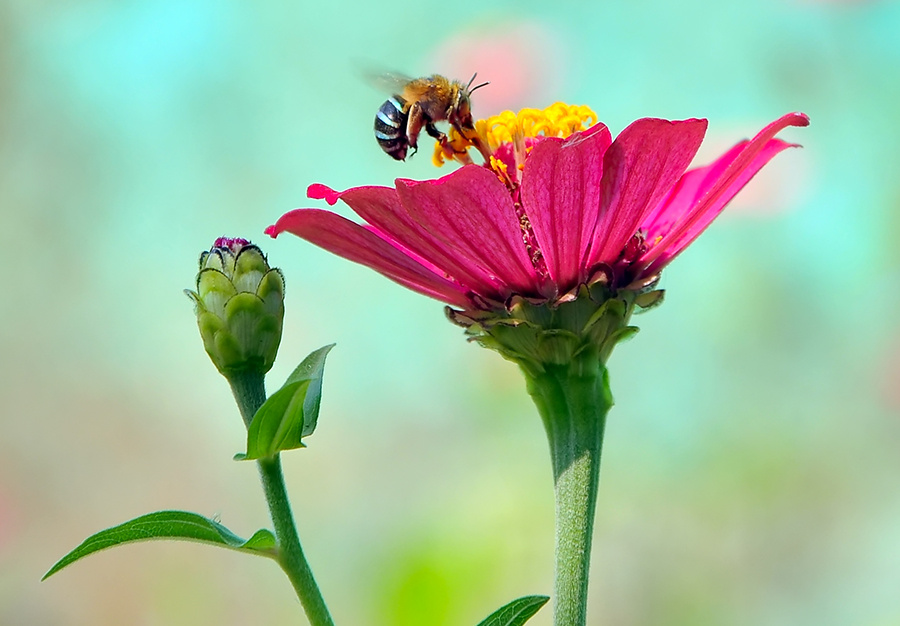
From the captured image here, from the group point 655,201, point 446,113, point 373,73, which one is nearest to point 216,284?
point 655,201

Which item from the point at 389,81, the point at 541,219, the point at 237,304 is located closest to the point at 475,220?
the point at 541,219

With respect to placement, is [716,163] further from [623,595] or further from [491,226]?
[623,595]

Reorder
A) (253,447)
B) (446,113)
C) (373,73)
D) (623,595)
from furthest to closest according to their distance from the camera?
(623,595)
(373,73)
(446,113)
(253,447)

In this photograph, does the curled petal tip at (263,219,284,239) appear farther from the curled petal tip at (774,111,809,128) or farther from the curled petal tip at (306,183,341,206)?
the curled petal tip at (774,111,809,128)

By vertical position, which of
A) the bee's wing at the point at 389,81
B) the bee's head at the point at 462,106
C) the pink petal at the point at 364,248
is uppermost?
the bee's wing at the point at 389,81

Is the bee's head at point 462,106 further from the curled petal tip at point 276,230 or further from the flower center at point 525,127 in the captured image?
the curled petal tip at point 276,230

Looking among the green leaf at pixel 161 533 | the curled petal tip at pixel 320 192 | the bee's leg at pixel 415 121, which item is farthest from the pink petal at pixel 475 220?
the bee's leg at pixel 415 121
